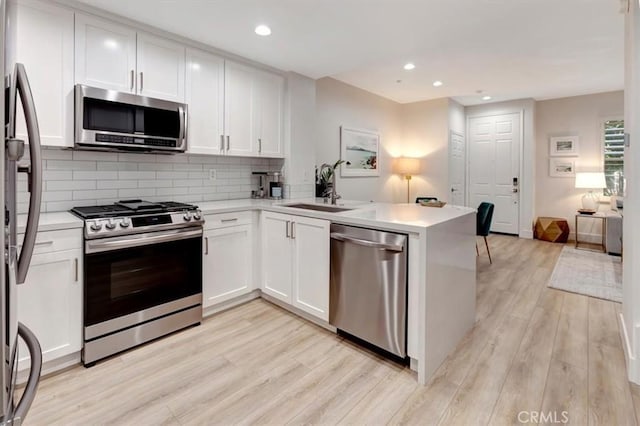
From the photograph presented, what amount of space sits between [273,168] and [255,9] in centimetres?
177

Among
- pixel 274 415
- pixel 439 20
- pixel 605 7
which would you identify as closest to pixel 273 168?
pixel 439 20

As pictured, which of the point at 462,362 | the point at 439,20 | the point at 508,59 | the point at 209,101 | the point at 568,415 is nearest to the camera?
the point at 568,415

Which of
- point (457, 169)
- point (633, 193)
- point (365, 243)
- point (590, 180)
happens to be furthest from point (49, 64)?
point (590, 180)

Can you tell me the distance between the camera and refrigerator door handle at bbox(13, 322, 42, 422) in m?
0.74

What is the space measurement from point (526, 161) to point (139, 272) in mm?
6315

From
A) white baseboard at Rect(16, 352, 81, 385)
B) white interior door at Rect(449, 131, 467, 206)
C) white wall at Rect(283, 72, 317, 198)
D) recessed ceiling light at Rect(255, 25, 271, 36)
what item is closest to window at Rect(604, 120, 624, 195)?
white interior door at Rect(449, 131, 467, 206)

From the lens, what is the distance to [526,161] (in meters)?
5.99

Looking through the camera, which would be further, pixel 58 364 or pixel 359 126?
pixel 359 126

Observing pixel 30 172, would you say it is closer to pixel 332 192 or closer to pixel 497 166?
pixel 332 192

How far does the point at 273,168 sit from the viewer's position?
3898 millimetres

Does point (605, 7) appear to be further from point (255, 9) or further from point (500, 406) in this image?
point (500, 406)

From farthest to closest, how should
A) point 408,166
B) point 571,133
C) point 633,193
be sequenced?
point 408,166 → point 571,133 → point 633,193

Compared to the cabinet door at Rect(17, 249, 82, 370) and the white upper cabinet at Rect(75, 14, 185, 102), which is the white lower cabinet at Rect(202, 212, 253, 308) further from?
the white upper cabinet at Rect(75, 14, 185, 102)

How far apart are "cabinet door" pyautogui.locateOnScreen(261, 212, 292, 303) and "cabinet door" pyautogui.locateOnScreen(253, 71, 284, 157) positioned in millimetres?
882
